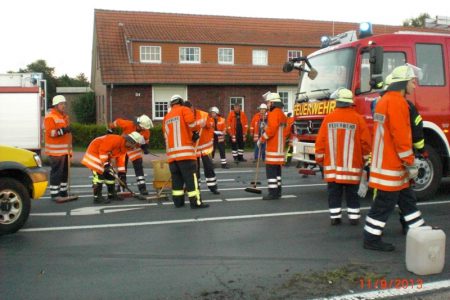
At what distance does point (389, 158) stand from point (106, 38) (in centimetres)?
2696

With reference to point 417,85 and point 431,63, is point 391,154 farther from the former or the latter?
point 431,63

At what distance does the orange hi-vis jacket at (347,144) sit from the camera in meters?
6.71

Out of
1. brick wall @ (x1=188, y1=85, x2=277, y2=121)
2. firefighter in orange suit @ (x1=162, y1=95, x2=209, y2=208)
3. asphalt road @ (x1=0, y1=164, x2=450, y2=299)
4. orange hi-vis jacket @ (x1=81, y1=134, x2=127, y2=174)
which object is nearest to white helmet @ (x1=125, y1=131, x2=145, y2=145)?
orange hi-vis jacket @ (x1=81, y1=134, x2=127, y2=174)

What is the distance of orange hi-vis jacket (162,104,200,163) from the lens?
27.2 ft

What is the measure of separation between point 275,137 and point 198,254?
386cm

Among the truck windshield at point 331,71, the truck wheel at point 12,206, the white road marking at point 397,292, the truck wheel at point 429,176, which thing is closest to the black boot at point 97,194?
the truck wheel at point 12,206

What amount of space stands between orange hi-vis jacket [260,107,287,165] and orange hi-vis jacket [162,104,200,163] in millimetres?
1475

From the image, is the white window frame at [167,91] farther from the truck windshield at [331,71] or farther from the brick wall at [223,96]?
the truck windshield at [331,71]

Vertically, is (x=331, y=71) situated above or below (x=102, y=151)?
above

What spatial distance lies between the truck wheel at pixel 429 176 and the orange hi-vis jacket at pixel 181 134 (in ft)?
12.8

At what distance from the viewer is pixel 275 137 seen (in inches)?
355

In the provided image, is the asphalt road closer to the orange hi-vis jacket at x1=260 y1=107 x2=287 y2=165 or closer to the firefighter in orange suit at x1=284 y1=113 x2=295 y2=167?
the orange hi-vis jacket at x1=260 y1=107 x2=287 y2=165

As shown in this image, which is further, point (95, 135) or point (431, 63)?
point (95, 135)

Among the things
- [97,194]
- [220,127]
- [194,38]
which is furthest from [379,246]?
[194,38]
